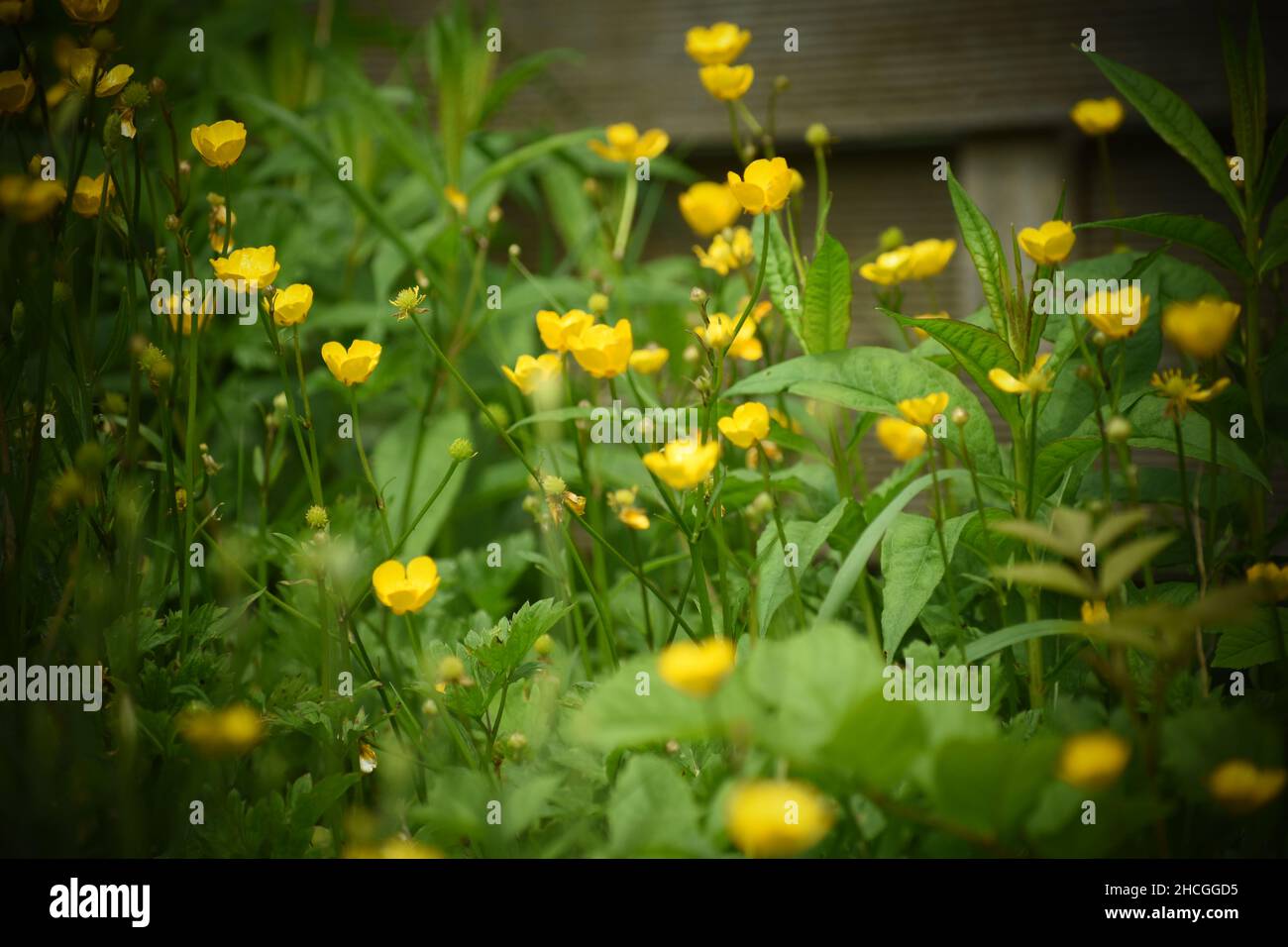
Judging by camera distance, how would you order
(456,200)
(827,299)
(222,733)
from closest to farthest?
(222,733), (827,299), (456,200)

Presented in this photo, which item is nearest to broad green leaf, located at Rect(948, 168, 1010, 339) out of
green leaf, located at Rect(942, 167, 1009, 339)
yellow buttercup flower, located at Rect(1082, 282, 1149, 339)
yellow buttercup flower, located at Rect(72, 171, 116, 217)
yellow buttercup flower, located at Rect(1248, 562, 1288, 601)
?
green leaf, located at Rect(942, 167, 1009, 339)

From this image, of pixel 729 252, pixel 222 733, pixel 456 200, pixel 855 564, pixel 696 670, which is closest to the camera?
pixel 696 670

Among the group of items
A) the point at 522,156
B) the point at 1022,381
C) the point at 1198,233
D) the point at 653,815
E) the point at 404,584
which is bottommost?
the point at 653,815

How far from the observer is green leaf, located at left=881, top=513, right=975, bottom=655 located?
0.57m

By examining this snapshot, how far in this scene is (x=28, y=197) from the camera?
22.7 inches

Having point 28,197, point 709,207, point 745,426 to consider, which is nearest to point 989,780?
point 745,426

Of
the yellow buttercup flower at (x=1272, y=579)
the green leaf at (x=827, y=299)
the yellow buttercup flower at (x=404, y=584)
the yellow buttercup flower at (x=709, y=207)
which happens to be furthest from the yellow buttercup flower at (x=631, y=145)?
the yellow buttercup flower at (x=1272, y=579)

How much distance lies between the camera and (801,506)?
82cm

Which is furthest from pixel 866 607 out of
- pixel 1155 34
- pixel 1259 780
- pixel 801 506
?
pixel 1155 34

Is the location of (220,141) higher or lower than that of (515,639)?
higher

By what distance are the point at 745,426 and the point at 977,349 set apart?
158 millimetres

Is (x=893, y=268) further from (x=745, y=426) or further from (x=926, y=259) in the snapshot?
(x=745, y=426)

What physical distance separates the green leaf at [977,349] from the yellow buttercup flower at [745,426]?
100 mm

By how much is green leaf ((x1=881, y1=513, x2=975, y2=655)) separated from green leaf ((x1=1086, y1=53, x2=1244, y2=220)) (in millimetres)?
290
